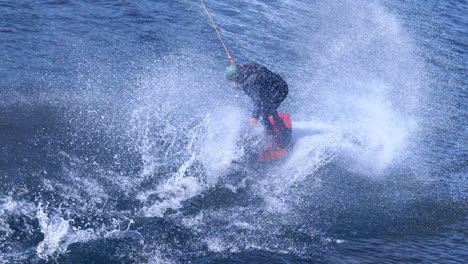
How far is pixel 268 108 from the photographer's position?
1012cm

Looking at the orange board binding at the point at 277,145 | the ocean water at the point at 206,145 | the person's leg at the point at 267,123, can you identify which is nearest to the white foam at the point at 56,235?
the ocean water at the point at 206,145

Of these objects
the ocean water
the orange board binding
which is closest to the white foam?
the ocean water

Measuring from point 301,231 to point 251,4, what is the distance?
42.8 ft

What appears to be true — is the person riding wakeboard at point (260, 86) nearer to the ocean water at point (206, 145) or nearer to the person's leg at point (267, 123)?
the person's leg at point (267, 123)

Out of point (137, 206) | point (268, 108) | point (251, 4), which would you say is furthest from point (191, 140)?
point (251, 4)

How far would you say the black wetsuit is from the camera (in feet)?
32.3

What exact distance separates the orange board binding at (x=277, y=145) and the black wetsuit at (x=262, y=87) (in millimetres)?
361

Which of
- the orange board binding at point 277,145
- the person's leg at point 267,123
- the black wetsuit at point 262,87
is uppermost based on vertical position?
the black wetsuit at point 262,87

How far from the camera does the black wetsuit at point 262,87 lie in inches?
388

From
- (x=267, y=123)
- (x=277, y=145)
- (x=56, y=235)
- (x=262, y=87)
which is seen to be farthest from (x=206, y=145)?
(x=56, y=235)

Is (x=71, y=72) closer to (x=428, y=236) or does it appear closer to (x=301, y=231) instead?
(x=301, y=231)

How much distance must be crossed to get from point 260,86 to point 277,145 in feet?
4.33

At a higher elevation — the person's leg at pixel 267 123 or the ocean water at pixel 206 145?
the person's leg at pixel 267 123

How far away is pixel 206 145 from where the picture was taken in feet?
33.1
